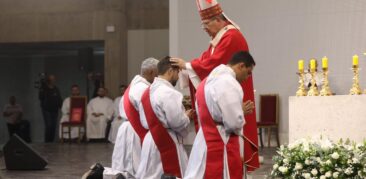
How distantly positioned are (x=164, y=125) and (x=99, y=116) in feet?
40.4

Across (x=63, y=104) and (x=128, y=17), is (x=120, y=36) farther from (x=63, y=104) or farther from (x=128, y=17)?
(x=63, y=104)

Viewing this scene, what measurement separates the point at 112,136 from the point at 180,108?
1204 centimetres

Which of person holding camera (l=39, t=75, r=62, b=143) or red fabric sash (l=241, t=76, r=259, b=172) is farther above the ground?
red fabric sash (l=241, t=76, r=259, b=172)

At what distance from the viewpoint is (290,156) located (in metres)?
5.81

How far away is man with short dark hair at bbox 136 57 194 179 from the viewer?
644cm

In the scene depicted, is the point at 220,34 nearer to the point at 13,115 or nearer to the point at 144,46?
the point at 144,46

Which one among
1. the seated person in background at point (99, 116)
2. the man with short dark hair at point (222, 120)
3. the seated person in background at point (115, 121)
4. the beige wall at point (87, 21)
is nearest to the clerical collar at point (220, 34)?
the man with short dark hair at point (222, 120)

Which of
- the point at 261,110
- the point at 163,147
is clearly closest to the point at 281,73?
the point at 261,110

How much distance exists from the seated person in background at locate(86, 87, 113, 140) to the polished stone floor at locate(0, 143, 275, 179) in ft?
8.87

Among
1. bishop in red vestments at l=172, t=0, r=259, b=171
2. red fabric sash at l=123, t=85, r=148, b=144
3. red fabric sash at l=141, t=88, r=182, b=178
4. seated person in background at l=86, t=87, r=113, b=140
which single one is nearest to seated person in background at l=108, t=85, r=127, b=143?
seated person in background at l=86, t=87, r=113, b=140

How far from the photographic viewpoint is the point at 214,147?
5316 millimetres

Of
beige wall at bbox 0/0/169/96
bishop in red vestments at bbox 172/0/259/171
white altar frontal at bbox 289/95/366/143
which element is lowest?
white altar frontal at bbox 289/95/366/143

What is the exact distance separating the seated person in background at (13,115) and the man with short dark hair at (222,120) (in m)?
14.9

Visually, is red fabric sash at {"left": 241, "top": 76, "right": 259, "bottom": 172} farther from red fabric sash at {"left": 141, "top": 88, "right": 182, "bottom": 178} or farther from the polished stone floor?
the polished stone floor
